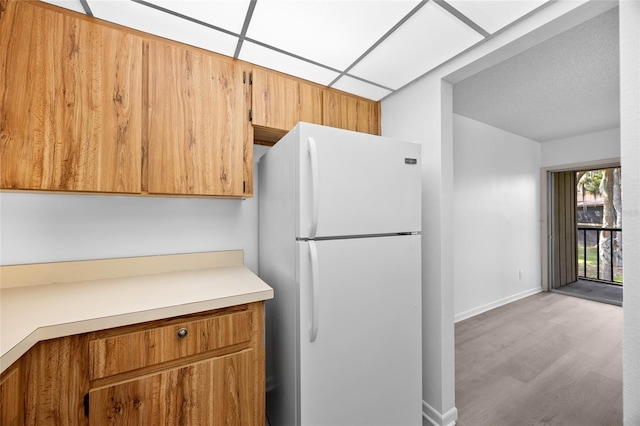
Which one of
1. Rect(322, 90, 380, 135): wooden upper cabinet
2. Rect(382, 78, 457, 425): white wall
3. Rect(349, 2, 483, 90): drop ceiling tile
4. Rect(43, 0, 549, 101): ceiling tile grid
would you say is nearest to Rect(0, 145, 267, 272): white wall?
Rect(322, 90, 380, 135): wooden upper cabinet

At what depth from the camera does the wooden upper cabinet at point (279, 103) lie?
157 centimetres

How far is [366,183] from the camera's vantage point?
1.29 m

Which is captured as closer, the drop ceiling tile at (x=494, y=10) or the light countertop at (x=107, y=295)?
the light countertop at (x=107, y=295)

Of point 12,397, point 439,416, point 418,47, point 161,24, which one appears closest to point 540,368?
point 439,416

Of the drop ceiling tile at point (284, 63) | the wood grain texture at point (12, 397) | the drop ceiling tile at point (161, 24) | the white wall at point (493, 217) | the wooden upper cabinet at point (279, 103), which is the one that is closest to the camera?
the wood grain texture at point (12, 397)

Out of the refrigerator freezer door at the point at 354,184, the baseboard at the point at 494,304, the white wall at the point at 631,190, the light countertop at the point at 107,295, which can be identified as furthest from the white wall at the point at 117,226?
the baseboard at the point at 494,304

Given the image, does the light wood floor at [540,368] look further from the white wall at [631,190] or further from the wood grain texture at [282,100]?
the wood grain texture at [282,100]

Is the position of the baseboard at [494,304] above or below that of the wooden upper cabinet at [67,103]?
below

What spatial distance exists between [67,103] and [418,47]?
1738 millimetres

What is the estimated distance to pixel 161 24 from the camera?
129 cm

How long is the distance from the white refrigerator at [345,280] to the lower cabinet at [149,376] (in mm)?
219

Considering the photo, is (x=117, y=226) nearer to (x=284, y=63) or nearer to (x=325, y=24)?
(x=284, y=63)

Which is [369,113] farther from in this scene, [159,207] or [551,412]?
[551,412]

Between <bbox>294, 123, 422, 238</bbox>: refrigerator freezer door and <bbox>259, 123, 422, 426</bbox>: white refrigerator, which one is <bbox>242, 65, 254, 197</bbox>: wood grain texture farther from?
<bbox>294, 123, 422, 238</bbox>: refrigerator freezer door
